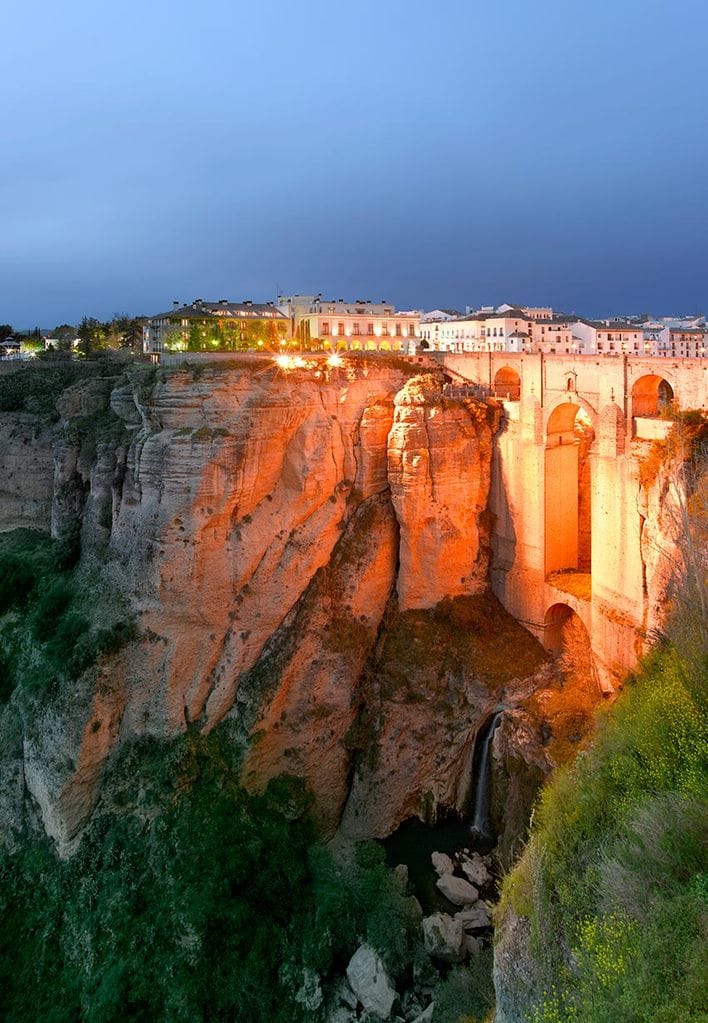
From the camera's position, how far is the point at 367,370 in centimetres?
2464

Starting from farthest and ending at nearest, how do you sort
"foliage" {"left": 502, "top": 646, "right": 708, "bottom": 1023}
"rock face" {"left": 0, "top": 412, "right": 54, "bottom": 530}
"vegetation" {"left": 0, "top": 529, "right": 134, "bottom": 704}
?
"rock face" {"left": 0, "top": 412, "right": 54, "bottom": 530}, "vegetation" {"left": 0, "top": 529, "right": 134, "bottom": 704}, "foliage" {"left": 502, "top": 646, "right": 708, "bottom": 1023}

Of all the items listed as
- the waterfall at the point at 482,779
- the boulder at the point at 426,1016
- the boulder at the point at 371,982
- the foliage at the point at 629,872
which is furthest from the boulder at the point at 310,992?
the foliage at the point at 629,872

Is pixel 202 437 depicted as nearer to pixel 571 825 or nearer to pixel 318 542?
pixel 318 542

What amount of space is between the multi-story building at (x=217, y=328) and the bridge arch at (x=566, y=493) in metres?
14.6

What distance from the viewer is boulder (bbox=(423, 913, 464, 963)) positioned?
17.6m

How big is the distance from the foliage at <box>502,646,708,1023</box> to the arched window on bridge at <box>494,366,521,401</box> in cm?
1320

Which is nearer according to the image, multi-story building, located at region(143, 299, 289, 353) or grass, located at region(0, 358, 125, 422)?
grass, located at region(0, 358, 125, 422)

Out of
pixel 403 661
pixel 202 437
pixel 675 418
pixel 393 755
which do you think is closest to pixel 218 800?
pixel 393 755

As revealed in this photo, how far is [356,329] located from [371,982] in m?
29.2

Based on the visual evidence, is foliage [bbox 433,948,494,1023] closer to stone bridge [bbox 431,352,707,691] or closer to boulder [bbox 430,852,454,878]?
boulder [bbox 430,852,454,878]

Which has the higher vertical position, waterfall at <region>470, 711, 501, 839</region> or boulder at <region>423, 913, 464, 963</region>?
waterfall at <region>470, 711, 501, 839</region>

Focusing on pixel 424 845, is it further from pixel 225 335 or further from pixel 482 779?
pixel 225 335

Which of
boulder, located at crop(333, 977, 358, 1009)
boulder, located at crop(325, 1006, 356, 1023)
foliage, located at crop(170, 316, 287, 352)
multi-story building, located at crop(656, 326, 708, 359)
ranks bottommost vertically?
boulder, located at crop(325, 1006, 356, 1023)

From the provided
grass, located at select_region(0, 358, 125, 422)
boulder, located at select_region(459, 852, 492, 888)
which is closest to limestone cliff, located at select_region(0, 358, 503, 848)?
boulder, located at select_region(459, 852, 492, 888)
